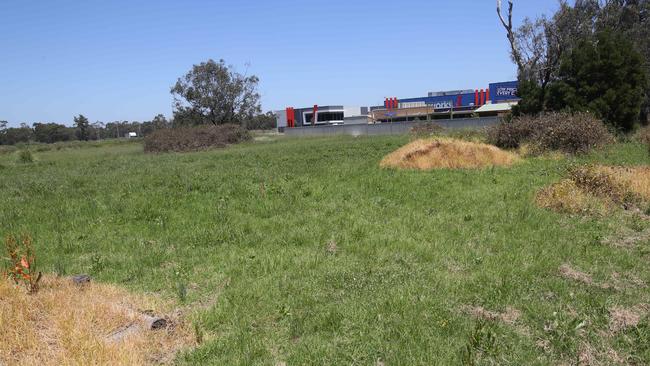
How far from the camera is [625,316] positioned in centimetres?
474

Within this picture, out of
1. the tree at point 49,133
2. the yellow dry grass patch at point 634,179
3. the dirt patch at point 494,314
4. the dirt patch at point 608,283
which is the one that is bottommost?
the dirt patch at point 608,283

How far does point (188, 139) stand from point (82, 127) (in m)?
93.1

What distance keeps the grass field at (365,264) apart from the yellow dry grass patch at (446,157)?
2.28 metres

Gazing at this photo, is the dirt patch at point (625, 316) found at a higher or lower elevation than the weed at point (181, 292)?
lower

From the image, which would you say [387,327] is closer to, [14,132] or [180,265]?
[180,265]

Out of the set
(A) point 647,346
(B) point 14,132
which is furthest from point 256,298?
(B) point 14,132

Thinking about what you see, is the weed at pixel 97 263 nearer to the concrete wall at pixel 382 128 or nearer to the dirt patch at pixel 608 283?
the dirt patch at pixel 608 283

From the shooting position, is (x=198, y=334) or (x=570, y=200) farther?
(x=570, y=200)

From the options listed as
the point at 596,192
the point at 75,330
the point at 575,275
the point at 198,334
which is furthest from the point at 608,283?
the point at 75,330

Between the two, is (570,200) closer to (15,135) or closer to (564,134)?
(564,134)

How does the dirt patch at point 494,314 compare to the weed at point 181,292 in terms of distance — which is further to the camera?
the weed at point 181,292

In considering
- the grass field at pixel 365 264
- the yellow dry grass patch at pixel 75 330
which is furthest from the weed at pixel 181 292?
the yellow dry grass patch at pixel 75 330

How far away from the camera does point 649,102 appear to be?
33.5 metres

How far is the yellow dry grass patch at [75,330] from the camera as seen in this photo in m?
3.93
